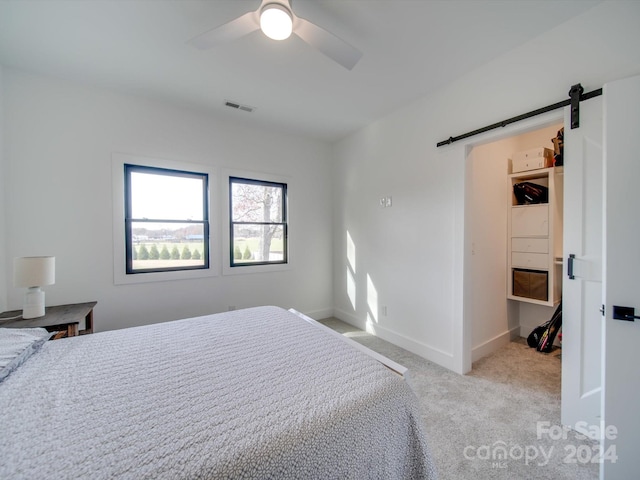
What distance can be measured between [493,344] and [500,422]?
130 cm

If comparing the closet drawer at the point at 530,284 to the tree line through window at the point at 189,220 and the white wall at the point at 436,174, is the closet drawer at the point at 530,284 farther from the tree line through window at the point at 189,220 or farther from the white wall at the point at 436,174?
the tree line through window at the point at 189,220

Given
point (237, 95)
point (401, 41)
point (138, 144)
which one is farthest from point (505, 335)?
point (138, 144)

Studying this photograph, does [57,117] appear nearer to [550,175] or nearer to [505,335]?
[550,175]

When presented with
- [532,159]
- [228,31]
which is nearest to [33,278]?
[228,31]

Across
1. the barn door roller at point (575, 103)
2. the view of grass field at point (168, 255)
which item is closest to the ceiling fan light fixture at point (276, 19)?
the barn door roller at point (575, 103)

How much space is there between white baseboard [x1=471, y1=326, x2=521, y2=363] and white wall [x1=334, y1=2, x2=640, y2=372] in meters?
0.38

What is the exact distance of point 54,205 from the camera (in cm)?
232

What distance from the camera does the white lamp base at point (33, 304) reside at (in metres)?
1.97

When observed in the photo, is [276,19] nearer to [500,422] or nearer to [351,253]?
[351,253]

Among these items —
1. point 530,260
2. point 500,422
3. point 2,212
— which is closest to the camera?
point 500,422

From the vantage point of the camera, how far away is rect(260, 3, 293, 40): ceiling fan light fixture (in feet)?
4.26

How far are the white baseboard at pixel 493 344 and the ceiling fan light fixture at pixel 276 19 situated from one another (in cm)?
321

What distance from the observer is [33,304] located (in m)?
1.99

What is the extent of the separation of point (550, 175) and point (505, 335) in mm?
1932
